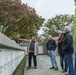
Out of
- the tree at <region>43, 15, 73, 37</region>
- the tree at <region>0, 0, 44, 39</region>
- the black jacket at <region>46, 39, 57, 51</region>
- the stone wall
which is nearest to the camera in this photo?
the stone wall

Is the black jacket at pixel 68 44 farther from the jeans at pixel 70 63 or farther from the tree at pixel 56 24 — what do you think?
the tree at pixel 56 24

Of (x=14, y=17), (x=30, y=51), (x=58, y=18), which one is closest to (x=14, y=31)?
(x=14, y=17)

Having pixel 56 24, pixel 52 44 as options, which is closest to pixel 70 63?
pixel 52 44

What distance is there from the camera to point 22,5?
38156 mm

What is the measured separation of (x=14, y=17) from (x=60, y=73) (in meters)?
26.8

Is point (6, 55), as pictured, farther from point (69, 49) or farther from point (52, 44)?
point (52, 44)

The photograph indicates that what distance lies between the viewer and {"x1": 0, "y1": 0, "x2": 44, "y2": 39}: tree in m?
35.8

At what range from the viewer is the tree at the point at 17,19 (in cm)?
3575

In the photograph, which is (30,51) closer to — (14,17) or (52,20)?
(14,17)

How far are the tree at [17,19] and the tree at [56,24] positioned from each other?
3413 centimetres

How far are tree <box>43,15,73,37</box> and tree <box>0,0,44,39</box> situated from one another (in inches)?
1344

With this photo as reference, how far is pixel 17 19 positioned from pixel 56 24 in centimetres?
3840

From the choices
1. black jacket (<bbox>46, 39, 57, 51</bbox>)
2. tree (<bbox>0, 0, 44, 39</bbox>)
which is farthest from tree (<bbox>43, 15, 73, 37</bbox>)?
black jacket (<bbox>46, 39, 57, 51</bbox>)

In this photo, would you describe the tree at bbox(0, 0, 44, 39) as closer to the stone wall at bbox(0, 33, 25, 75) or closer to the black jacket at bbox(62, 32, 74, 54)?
the stone wall at bbox(0, 33, 25, 75)
